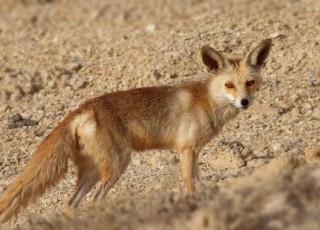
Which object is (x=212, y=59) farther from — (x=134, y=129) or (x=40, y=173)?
(x=40, y=173)

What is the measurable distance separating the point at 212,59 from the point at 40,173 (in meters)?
2.30

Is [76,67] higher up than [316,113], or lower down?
higher up

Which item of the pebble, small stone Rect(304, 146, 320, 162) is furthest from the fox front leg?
the pebble

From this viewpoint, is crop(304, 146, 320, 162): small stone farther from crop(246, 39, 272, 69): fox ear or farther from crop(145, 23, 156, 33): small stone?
crop(145, 23, 156, 33): small stone

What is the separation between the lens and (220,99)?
904 centimetres

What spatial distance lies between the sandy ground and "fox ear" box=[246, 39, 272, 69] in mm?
1060

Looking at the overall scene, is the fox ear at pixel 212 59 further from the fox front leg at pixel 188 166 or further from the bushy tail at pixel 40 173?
the bushy tail at pixel 40 173

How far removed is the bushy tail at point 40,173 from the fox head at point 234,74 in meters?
1.74

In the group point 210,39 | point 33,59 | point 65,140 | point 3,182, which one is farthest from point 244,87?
point 33,59

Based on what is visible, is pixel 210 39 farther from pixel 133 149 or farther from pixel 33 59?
pixel 133 149

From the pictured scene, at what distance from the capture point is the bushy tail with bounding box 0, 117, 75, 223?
7855 mm

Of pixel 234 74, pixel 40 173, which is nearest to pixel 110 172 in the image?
pixel 40 173

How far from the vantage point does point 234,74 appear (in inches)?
351

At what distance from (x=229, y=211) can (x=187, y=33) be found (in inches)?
302
